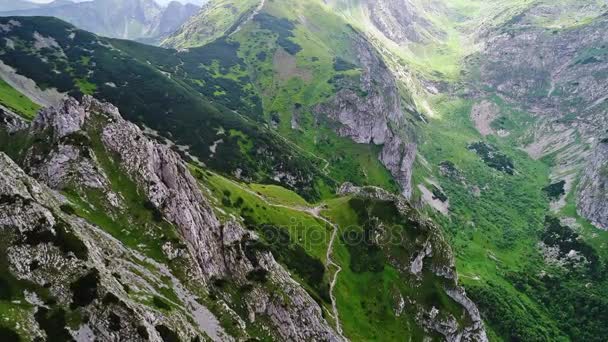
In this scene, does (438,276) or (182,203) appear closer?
(182,203)

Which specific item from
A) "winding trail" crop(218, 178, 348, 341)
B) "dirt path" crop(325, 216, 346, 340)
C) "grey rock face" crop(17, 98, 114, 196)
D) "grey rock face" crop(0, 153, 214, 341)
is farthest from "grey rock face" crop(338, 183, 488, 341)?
"grey rock face" crop(17, 98, 114, 196)

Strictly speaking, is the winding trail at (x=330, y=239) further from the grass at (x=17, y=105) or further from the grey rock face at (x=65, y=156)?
the grass at (x=17, y=105)

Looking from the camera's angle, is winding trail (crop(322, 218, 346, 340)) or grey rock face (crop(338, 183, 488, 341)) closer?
winding trail (crop(322, 218, 346, 340))

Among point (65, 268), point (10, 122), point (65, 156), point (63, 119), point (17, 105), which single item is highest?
point (63, 119)

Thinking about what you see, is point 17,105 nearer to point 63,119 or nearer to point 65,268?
point 63,119

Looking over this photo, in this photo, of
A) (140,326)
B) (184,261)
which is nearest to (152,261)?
(184,261)

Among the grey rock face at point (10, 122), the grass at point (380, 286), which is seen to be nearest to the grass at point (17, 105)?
the grey rock face at point (10, 122)

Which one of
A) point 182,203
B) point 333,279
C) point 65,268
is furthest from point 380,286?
point 65,268

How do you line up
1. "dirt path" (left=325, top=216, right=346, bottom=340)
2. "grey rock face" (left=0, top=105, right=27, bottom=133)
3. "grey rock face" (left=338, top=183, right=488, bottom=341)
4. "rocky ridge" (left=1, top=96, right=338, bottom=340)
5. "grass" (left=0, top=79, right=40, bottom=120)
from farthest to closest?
1. "grass" (left=0, top=79, right=40, bottom=120)
2. "grey rock face" (left=338, top=183, right=488, bottom=341)
3. "dirt path" (left=325, top=216, right=346, bottom=340)
4. "grey rock face" (left=0, top=105, right=27, bottom=133)
5. "rocky ridge" (left=1, top=96, right=338, bottom=340)

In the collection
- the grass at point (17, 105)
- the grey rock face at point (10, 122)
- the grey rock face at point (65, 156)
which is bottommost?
the grass at point (17, 105)

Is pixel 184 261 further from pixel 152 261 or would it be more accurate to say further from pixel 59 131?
pixel 59 131

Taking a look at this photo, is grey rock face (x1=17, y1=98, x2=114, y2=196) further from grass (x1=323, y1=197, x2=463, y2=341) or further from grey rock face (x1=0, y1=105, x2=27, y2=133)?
grass (x1=323, y1=197, x2=463, y2=341)

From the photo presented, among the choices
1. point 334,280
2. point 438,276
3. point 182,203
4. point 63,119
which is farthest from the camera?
point 438,276
